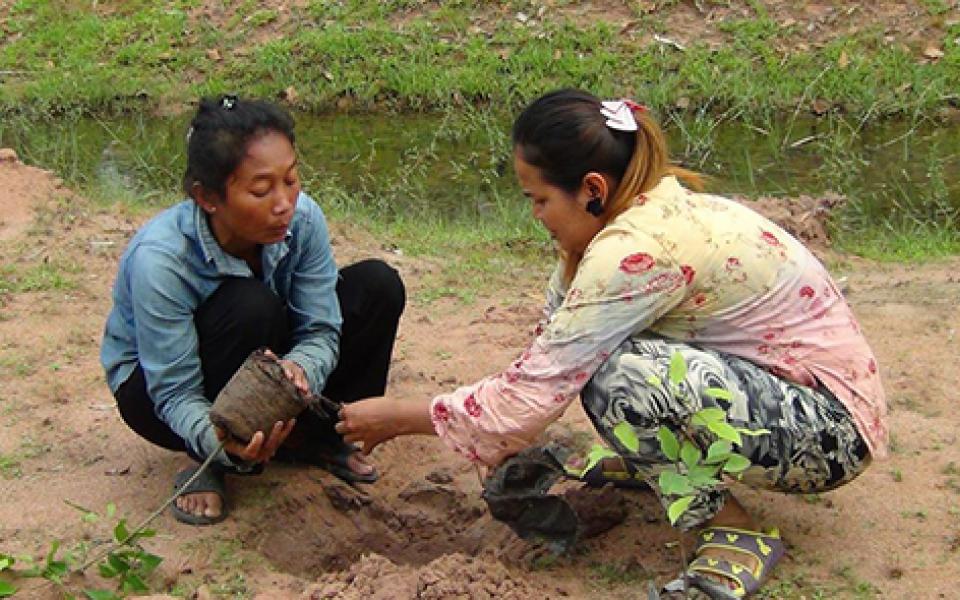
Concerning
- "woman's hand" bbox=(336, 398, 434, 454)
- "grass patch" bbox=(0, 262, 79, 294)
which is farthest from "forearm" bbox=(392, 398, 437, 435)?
"grass patch" bbox=(0, 262, 79, 294)

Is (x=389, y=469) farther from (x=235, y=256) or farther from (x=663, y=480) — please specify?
(x=663, y=480)

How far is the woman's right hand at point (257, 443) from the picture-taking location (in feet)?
10.4

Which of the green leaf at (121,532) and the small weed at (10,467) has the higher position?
the green leaf at (121,532)

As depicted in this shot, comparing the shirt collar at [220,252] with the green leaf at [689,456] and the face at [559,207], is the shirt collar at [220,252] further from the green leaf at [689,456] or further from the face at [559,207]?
the green leaf at [689,456]

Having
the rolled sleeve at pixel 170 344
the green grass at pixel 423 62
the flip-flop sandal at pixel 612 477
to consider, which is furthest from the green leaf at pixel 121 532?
the green grass at pixel 423 62

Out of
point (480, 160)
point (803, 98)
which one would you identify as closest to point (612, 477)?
point (480, 160)

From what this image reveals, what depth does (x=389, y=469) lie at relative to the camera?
3.85 metres

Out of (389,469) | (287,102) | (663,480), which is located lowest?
(287,102)

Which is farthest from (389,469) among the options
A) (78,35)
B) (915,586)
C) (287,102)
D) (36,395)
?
(78,35)

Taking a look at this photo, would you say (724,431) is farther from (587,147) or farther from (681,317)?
(587,147)

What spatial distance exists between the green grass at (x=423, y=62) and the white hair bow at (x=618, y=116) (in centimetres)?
624

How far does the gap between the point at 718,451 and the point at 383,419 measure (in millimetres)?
811

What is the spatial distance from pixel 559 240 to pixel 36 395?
6.46 ft

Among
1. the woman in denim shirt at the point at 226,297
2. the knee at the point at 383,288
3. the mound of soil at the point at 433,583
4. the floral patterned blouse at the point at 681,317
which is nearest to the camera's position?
the floral patterned blouse at the point at 681,317
